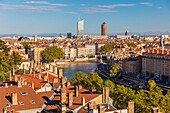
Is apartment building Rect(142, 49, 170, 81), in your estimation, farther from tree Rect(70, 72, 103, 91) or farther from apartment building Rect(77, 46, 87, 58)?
apartment building Rect(77, 46, 87, 58)

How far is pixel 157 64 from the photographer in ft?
134

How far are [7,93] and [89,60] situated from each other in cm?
6263

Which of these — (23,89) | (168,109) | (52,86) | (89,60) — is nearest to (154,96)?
(168,109)

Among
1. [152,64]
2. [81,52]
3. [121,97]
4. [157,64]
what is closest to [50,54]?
[81,52]

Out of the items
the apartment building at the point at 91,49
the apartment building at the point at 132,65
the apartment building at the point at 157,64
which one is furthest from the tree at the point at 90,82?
the apartment building at the point at 91,49

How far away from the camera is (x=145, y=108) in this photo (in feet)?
48.0

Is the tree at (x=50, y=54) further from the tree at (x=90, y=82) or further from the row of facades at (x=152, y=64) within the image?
the tree at (x=90, y=82)

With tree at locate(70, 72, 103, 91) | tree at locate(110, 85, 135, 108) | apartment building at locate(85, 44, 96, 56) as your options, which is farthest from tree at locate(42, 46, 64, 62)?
tree at locate(110, 85, 135, 108)

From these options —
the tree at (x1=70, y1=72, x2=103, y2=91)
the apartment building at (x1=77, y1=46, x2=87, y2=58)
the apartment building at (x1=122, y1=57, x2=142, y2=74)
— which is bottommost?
the apartment building at (x1=77, y1=46, x2=87, y2=58)

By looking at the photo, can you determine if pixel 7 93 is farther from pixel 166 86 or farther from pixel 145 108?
pixel 166 86

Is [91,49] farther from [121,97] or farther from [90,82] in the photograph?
[121,97]

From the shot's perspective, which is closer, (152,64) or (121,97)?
(121,97)

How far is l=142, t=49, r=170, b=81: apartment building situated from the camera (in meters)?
38.5

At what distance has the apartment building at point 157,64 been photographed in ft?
126
